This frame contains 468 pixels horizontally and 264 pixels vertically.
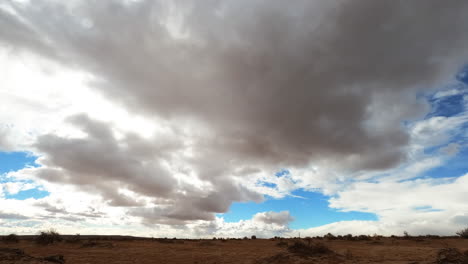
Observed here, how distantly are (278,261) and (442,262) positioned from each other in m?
8.24

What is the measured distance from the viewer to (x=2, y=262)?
12070 mm

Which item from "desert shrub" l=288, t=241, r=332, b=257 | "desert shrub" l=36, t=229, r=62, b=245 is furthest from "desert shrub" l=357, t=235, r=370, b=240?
"desert shrub" l=36, t=229, r=62, b=245

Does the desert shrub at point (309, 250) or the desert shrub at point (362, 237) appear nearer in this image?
the desert shrub at point (309, 250)

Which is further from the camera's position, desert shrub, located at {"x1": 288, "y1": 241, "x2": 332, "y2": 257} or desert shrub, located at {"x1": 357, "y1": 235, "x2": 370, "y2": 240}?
desert shrub, located at {"x1": 357, "y1": 235, "x2": 370, "y2": 240}

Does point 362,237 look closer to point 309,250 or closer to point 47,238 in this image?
point 309,250

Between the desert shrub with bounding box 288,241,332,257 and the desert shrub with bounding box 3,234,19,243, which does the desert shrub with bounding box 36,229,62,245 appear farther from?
the desert shrub with bounding box 288,241,332,257

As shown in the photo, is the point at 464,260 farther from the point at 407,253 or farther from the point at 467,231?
the point at 467,231

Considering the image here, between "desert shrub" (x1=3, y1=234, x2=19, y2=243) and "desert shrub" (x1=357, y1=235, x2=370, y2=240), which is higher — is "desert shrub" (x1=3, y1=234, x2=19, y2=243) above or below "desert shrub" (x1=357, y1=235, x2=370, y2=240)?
below

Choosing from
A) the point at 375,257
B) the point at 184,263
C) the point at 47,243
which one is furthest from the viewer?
the point at 47,243

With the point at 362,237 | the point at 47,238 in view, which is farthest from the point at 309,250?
the point at 47,238

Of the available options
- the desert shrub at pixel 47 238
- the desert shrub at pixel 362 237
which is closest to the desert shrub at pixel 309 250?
the desert shrub at pixel 362 237

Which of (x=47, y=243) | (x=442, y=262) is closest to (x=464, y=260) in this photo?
(x=442, y=262)

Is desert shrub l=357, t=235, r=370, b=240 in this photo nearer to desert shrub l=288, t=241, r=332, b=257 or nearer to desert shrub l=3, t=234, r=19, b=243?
desert shrub l=288, t=241, r=332, b=257

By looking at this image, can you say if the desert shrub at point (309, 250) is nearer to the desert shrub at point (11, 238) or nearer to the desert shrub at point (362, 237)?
the desert shrub at point (362, 237)
